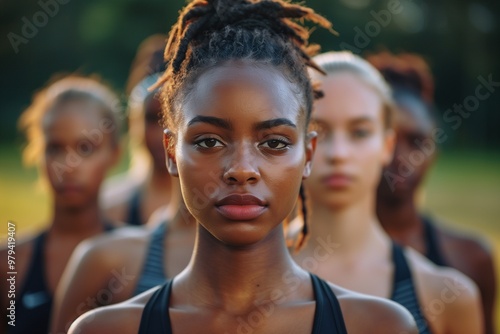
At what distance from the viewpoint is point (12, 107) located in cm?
3850

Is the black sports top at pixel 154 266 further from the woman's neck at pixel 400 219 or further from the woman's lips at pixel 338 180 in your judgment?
the woman's neck at pixel 400 219

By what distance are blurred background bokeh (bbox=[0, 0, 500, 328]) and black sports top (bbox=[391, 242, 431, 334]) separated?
100 ft

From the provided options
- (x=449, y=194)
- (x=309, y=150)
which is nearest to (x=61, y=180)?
(x=309, y=150)

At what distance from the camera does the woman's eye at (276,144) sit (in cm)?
321

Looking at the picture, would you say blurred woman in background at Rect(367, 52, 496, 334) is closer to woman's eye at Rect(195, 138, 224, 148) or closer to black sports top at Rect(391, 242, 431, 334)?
black sports top at Rect(391, 242, 431, 334)

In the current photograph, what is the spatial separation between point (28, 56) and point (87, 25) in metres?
2.76

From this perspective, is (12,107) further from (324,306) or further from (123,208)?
(324,306)

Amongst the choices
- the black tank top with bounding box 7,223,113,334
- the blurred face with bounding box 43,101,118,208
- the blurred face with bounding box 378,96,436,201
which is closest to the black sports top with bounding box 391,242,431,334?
the blurred face with bounding box 378,96,436,201

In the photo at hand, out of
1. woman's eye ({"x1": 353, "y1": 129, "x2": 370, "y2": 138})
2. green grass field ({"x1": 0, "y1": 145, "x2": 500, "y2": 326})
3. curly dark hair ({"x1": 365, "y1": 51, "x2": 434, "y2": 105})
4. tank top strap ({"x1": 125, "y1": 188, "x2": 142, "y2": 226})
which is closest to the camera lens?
woman's eye ({"x1": 353, "y1": 129, "x2": 370, "y2": 138})

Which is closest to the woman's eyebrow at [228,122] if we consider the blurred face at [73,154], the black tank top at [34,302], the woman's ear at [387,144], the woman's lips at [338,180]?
the woman's lips at [338,180]

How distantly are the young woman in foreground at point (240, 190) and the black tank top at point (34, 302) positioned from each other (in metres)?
2.55

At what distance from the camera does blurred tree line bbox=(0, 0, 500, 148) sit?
38.1 metres

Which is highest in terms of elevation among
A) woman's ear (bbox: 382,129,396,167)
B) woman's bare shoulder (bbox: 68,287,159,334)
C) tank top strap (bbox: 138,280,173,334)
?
woman's bare shoulder (bbox: 68,287,159,334)

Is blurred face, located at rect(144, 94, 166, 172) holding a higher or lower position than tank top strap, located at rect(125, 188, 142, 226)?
higher
